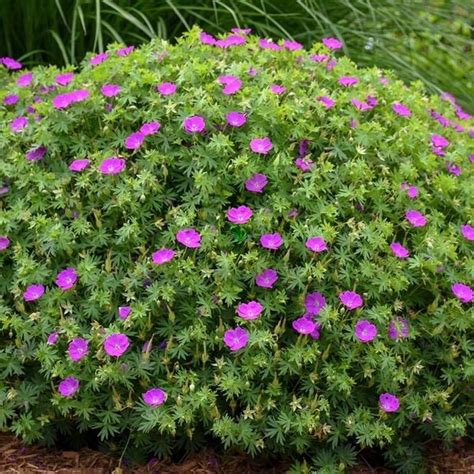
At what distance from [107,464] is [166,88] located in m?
1.18

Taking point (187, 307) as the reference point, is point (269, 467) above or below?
below

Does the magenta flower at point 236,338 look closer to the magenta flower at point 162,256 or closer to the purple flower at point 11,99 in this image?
the magenta flower at point 162,256

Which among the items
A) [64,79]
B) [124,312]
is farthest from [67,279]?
[64,79]

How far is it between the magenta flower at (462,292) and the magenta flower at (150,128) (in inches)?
40.8

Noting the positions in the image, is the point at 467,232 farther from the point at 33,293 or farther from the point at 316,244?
the point at 33,293

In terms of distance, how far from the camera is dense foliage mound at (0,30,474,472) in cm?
234

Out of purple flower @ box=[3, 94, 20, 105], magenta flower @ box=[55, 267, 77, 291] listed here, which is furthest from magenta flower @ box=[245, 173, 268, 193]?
purple flower @ box=[3, 94, 20, 105]

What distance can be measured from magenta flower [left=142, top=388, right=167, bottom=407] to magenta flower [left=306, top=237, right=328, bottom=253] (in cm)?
59

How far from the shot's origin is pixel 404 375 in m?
2.42

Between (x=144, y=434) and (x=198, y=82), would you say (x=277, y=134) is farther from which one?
(x=144, y=434)

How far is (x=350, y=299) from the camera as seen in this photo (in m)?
2.40

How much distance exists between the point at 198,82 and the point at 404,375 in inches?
44.9

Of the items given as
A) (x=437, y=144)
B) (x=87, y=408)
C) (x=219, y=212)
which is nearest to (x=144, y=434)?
(x=87, y=408)

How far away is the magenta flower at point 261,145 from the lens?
99.5 inches
